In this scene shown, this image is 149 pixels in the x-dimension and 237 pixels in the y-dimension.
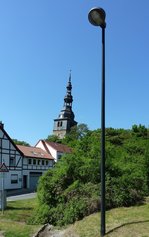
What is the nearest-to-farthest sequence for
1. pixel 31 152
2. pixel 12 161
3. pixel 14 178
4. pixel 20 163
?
pixel 14 178, pixel 12 161, pixel 20 163, pixel 31 152

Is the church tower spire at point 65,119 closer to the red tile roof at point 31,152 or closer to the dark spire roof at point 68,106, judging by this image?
the dark spire roof at point 68,106

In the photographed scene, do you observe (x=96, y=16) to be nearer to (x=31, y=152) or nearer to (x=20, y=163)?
(x=20, y=163)

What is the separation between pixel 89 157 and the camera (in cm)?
1191

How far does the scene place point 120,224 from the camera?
7.94 meters

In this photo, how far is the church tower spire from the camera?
122688 millimetres

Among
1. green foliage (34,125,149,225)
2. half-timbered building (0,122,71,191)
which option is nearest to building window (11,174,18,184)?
half-timbered building (0,122,71,191)

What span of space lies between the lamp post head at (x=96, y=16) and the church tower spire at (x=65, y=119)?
112815mm

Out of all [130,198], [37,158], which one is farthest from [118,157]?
[37,158]

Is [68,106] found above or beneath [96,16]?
above

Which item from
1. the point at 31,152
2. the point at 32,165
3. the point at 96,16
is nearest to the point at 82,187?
the point at 96,16

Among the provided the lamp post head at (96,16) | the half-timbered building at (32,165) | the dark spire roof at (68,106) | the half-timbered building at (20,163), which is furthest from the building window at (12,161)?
the dark spire roof at (68,106)

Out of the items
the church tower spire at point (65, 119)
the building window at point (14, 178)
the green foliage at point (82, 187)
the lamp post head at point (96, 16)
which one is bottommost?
the building window at point (14, 178)

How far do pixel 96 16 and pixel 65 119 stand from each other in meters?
120

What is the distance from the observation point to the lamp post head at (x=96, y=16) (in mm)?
7671
